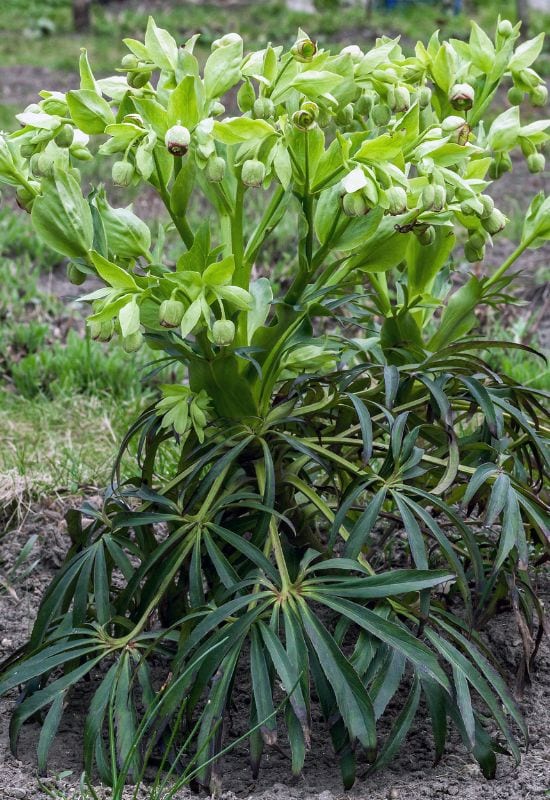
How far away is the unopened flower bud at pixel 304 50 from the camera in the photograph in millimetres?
1541

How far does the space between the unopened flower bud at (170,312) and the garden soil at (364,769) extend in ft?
2.26

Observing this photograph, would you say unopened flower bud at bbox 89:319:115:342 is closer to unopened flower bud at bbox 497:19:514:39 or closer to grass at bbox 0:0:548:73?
unopened flower bud at bbox 497:19:514:39

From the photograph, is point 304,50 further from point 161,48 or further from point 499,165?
A: point 499,165

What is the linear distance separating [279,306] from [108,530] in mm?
487

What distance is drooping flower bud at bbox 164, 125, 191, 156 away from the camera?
1.48 meters

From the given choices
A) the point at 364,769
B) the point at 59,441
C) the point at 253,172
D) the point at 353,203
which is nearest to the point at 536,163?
the point at 353,203

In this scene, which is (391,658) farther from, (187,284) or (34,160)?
(34,160)

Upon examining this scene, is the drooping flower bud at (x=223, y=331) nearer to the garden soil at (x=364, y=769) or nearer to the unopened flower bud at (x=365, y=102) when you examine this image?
the unopened flower bud at (x=365, y=102)

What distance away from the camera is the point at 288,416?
5.91 ft

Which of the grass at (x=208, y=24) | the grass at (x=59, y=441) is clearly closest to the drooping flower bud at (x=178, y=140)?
the grass at (x=59, y=441)

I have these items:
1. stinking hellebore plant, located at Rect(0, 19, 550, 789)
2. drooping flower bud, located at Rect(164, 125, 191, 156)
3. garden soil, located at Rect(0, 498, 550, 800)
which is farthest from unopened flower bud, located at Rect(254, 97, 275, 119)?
garden soil, located at Rect(0, 498, 550, 800)

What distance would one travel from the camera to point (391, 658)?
154cm

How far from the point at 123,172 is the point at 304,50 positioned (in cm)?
33

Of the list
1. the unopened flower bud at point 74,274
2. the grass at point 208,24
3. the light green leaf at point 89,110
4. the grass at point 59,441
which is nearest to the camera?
the light green leaf at point 89,110
